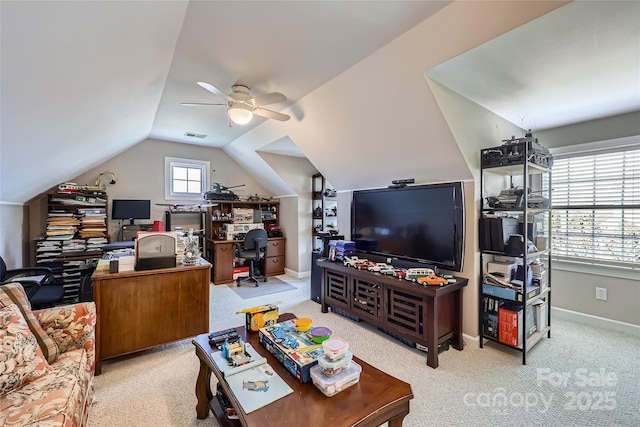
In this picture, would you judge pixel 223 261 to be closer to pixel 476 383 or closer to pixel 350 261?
pixel 350 261

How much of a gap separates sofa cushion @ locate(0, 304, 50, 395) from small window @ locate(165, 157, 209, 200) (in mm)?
3721

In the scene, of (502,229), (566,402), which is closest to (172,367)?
(566,402)

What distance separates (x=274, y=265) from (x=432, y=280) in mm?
3530

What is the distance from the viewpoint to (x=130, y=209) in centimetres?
434

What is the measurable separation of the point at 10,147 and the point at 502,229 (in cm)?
392

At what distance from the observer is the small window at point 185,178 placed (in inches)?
193

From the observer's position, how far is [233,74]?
2.36 metres

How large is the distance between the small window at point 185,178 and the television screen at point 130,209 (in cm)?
47

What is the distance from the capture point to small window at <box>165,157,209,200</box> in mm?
4891

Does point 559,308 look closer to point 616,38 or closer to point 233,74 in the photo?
point 616,38

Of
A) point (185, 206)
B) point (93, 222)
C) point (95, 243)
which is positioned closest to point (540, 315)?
point (185, 206)

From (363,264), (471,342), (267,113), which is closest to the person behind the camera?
(471,342)

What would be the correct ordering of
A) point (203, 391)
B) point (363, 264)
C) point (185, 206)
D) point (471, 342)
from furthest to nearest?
point (185, 206) < point (363, 264) < point (471, 342) < point (203, 391)

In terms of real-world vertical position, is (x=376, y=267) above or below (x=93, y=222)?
below
